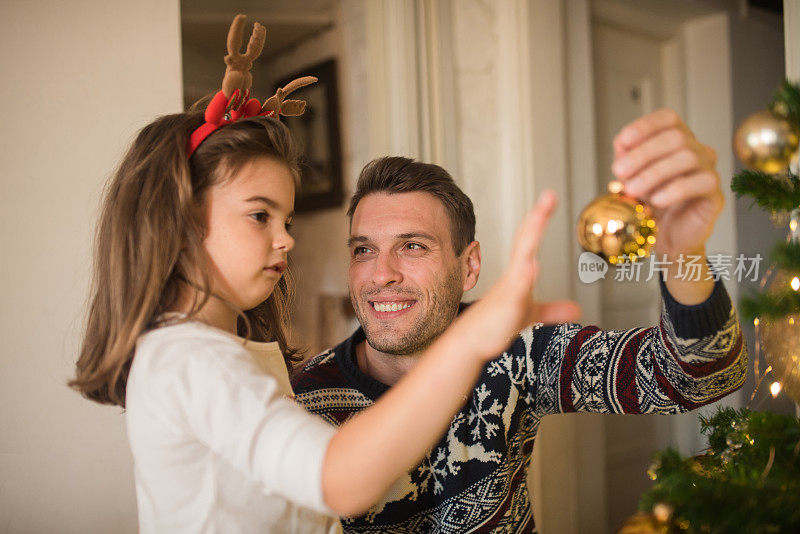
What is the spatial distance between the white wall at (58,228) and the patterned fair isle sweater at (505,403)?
467 mm

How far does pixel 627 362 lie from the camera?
1.16m

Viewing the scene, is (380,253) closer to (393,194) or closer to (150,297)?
(393,194)

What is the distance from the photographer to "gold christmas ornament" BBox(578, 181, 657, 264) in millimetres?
557

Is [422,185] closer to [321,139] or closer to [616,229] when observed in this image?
[616,229]

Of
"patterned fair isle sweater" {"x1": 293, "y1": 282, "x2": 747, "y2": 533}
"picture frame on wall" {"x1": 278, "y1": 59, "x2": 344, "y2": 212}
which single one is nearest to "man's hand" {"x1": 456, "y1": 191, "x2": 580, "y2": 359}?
"patterned fair isle sweater" {"x1": 293, "y1": 282, "x2": 747, "y2": 533}

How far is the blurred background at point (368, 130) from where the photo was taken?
1.18m

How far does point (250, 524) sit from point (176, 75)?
0.99m

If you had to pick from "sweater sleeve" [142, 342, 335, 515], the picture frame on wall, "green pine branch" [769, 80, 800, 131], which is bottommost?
"sweater sleeve" [142, 342, 335, 515]

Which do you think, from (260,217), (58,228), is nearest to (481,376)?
(260,217)

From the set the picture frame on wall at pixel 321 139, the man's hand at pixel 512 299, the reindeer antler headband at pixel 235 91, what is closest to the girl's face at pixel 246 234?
the reindeer antler headband at pixel 235 91

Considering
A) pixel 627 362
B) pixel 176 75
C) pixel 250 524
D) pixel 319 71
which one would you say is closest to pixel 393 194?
pixel 176 75

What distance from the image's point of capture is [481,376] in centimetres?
135

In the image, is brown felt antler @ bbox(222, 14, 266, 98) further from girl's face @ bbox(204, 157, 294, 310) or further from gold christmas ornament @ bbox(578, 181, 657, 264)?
gold christmas ornament @ bbox(578, 181, 657, 264)

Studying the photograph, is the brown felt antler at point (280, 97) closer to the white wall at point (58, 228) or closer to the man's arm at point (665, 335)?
the white wall at point (58, 228)
